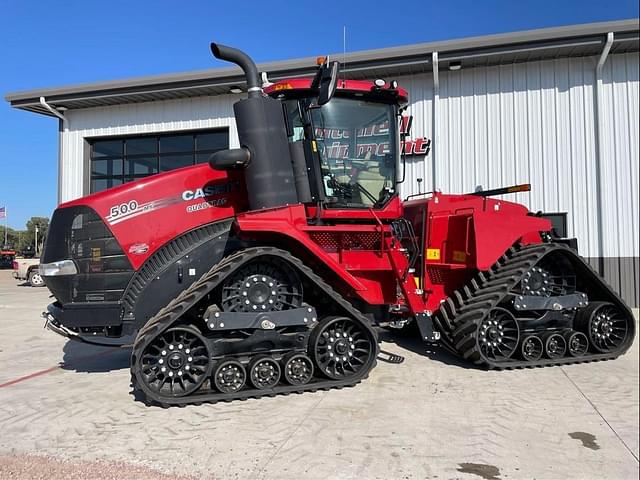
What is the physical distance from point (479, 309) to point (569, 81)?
7.42 metres

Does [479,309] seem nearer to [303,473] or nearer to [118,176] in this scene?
[303,473]

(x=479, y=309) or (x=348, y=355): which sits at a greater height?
(x=479, y=309)

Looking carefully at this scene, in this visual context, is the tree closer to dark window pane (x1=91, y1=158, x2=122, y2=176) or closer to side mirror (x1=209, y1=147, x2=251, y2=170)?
dark window pane (x1=91, y1=158, x2=122, y2=176)

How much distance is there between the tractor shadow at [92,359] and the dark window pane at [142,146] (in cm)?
772

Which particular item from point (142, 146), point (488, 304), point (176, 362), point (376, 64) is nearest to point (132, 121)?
point (142, 146)

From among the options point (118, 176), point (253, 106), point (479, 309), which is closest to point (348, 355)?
point (479, 309)

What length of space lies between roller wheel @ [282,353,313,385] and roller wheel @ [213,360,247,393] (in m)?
0.42

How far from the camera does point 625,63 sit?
9.55 metres

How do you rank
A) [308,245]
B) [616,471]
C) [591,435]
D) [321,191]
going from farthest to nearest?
[321,191] → [308,245] → [591,435] → [616,471]

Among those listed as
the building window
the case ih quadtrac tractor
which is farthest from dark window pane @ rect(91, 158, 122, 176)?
the case ih quadtrac tractor

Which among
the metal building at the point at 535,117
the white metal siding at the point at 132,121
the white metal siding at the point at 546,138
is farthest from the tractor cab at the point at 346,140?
the white metal siding at the point at 132,121

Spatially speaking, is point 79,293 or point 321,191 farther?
point 321,191

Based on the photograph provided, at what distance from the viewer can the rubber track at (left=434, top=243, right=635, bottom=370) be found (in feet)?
17.1

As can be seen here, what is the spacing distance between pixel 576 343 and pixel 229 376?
414 centimetres
